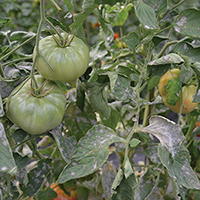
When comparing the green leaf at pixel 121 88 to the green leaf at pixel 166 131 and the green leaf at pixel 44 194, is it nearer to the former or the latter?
the green leaf at pixel 166 131

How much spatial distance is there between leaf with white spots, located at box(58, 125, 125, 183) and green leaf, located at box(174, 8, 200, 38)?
0.17 meters

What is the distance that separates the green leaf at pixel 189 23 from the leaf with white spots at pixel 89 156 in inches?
6.7

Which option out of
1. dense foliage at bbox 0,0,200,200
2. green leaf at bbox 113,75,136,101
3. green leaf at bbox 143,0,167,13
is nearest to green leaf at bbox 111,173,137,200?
dense foliage at bbox 0,0,200,200

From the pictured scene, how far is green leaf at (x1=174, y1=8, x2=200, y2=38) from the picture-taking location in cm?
30

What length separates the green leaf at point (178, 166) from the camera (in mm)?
276

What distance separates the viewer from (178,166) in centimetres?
29

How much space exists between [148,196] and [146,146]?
131mm

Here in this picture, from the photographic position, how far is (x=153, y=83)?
1.23 ft

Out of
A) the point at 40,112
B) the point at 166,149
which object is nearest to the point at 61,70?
the point at 40,112

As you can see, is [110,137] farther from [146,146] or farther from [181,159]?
[146,146]

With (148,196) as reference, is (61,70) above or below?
above

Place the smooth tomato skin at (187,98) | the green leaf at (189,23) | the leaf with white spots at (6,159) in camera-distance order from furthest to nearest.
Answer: the smooth tomato skin at (187,98)
the green leaf at (189,23)
the leaf with white spots at (6,159)

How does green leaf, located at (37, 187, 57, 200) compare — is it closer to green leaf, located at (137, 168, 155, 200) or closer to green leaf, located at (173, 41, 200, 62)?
green leaf, located at (137, 168, 155, 200)

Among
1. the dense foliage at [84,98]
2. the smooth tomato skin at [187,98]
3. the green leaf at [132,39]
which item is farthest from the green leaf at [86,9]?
the smooth tomato skin at [187,98]
